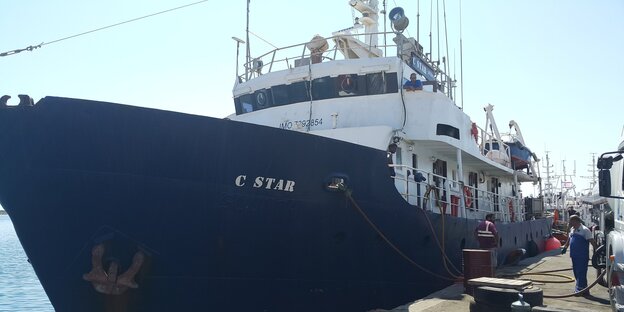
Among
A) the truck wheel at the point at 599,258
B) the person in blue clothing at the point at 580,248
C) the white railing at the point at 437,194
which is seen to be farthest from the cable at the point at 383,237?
the truck wheel at the point at 599,258

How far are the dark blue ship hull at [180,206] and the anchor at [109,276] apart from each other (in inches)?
4.4

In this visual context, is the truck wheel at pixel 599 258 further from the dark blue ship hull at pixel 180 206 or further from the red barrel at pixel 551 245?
the red barrel at pixel 551 245

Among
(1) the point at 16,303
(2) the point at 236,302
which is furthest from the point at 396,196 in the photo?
(1) the point at 16,303

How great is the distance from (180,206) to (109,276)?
1.16 metres

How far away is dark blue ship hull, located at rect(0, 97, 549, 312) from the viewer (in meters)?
5.99

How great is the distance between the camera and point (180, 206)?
631cm

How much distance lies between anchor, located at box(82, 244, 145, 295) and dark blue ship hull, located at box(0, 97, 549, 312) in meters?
0.11

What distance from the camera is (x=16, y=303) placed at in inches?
627

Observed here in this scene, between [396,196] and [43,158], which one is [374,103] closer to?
[396,196]

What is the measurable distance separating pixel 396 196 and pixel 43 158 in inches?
211

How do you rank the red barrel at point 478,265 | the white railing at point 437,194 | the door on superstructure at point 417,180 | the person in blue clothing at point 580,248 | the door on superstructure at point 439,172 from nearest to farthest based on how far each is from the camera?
the person in blue clothing at point 580,248, the red barrel at point 478,265, the door on superstructure at point 417,180, the white railing at point 437,194, the door on superstructure at point 439,172

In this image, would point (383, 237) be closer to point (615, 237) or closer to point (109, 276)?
point (615, 237)

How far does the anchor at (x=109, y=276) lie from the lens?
236 inches

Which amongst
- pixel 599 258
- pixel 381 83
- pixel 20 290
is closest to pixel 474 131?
pixel 381 83
